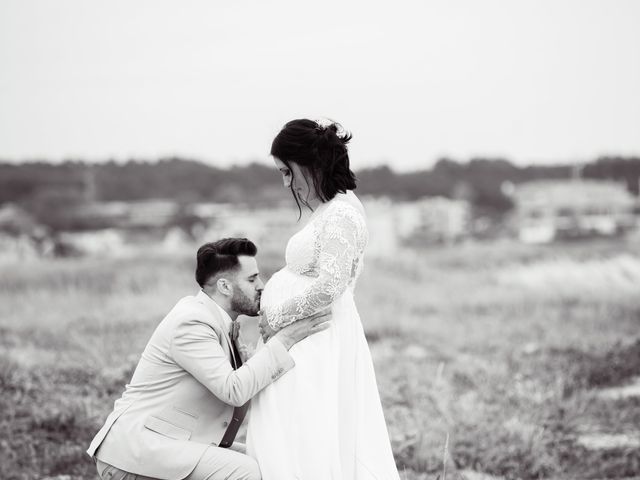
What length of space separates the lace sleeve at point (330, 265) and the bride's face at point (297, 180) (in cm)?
21

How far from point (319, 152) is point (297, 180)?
0.60 feet

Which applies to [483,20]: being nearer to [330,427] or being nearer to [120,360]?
[120,360]

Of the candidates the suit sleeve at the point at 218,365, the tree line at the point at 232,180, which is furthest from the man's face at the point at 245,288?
the tree line at the point at 232,180

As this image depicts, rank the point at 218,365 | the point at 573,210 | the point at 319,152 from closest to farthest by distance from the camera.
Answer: the point at 218,365
the point at 319,152
the point at 573,210

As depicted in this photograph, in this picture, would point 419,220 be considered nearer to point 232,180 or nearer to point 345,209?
point 232,180

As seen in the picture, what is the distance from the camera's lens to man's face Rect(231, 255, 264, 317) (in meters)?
3.13

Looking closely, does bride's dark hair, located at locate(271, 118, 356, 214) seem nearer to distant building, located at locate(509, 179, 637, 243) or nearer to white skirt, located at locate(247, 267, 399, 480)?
white skirt, located at locate(247, 267, 399, 480)

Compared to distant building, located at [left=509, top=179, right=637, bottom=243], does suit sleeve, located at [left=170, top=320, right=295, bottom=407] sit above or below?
above

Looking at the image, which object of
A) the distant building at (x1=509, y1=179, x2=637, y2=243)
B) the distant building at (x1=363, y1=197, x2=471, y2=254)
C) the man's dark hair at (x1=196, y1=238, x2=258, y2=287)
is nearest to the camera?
the man's dark hair at (x1=196, y1=238, x2=258, y2=287)

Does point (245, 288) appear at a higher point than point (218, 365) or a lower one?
higher

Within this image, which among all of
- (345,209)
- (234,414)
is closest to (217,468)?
(234,414)

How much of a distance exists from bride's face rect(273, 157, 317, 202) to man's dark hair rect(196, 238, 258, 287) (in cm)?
35

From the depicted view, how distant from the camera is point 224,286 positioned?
3121 millimetres

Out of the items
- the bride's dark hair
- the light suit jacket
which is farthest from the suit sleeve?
the bride's dark hair
